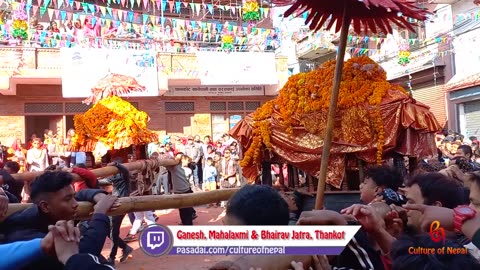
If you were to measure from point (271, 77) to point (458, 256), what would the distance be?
1841 centimetres

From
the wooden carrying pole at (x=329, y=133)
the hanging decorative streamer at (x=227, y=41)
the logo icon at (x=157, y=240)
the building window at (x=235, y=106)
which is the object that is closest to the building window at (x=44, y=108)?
the hanging decorative streamer at (x=227, y=41)

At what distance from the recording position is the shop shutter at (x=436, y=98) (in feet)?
63.1

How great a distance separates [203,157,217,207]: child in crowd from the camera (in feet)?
45.6

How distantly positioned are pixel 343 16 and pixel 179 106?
17.8 meters

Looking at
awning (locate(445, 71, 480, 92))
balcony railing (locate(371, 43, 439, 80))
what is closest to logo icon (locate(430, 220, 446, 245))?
awning (locate(445, 71, 480, 92))

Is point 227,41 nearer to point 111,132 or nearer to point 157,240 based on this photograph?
point 111,132

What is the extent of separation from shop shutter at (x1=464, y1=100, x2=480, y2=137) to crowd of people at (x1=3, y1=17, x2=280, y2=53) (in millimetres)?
8141

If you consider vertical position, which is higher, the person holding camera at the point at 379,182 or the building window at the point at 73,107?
the building window at the point at 73,107

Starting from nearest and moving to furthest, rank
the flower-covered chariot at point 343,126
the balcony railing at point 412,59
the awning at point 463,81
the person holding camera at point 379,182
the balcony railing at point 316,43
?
1. the person holding camera at point 379,182
2. the flower-covered chariot at point 343,126
3. the awning at point 463,81
4. the balcony railing at point 412,59
5. the balcony railing at point 316,43

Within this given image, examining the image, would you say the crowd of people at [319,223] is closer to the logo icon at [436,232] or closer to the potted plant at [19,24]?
the logo icon at [436,232]

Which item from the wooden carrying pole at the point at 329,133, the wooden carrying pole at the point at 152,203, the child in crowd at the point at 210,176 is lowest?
the child in crowd at the point at 210,176

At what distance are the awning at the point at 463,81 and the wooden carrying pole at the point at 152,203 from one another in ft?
52.1

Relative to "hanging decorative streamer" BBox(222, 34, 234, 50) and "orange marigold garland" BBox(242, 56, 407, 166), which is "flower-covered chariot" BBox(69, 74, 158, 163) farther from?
"hanging decorative streamer" BBox(222, 34, 234, 50)

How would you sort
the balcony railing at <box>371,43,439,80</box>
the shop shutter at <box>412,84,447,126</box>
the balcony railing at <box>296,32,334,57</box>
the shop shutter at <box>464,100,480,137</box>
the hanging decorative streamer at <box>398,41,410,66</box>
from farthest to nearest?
the balcony railing at <box>296,32,334,57</box>
the balcony railing at <box>371,43,439,80</box>
the shop shutter at <box>412,84,447,126</box>
the hanging decorative streamer at <box>398,41,410,66</box>
the shop shutter at <box>464,100,480,137</box>
